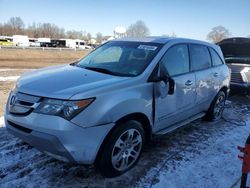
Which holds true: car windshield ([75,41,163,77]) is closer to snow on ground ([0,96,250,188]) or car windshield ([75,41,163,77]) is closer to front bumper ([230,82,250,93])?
snow on ground ([0,96,250,188])

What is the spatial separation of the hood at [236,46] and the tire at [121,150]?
623 cm

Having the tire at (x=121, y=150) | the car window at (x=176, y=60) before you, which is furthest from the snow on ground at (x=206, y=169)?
the car window at (x=176, y=60)

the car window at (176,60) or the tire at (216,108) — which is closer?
the car window at (176,60)

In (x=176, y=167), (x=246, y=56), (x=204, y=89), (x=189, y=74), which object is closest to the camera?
(x=176, y=167)

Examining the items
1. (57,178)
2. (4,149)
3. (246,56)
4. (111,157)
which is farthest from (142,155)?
(246,56)

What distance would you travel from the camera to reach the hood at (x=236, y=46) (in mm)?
8518

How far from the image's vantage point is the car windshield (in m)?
3.84

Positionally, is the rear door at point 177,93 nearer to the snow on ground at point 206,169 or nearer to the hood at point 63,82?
the snow on ground at point 206,169

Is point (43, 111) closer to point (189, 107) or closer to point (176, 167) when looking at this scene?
point (176, 167)

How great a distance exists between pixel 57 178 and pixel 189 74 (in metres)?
2.59

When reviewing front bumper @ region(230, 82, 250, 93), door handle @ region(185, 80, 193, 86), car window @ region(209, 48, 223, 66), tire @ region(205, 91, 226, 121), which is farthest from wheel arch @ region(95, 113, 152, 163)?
front bumper @ region(230, 82, 250, 93)

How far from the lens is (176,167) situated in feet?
12.4

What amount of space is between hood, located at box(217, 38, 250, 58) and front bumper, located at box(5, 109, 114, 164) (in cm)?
684

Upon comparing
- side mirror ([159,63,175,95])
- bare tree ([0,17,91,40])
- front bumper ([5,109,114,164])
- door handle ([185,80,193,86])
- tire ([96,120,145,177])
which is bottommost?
tire ([96,120,145,177])
